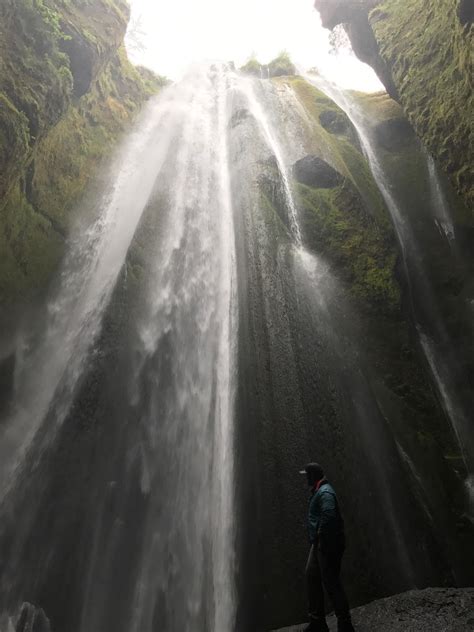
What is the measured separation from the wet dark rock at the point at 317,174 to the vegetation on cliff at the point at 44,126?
6174 mm

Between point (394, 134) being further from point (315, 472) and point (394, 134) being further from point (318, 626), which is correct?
point (318, 626)

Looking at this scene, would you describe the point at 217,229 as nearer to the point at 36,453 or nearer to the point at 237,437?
the point at 237,437

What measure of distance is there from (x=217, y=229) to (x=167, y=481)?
21.0ft

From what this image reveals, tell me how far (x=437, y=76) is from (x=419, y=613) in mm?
13285

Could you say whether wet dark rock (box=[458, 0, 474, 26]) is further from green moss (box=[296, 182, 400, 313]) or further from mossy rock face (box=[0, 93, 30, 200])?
mossy rock face (box=[0, 93, 30, 200])

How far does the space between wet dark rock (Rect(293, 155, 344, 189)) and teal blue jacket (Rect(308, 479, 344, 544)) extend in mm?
9710

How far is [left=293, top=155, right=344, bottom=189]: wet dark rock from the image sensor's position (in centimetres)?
1235

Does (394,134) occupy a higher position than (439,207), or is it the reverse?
(394,134)

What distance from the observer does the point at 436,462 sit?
7.59 metres

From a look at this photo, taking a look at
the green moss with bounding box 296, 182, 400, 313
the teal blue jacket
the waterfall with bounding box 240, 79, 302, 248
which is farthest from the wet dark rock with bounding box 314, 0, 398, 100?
the teal blue jacket

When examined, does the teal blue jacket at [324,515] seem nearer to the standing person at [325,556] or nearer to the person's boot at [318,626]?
the standing person at [325,556]

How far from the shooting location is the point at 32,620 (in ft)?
18.9

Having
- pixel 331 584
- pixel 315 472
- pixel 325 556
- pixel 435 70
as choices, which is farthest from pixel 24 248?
pixel 435 70

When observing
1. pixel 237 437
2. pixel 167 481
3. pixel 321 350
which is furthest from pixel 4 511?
pixel 321 350
